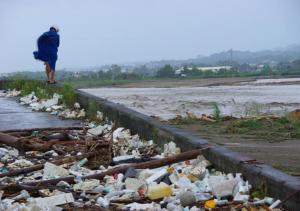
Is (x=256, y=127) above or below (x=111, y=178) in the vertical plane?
below

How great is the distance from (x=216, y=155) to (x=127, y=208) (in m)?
1.26

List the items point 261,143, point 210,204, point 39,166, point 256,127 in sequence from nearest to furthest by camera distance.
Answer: point 210,204 < point 39,166 < point 261,143 < point 256,127

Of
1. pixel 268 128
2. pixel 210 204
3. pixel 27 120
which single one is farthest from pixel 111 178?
pixel 268 128

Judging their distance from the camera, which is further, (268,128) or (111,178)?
(268,128)

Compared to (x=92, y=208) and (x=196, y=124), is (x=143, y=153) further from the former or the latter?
(x=196, y=124)

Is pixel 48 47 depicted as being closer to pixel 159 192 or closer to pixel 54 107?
pixel 54 107

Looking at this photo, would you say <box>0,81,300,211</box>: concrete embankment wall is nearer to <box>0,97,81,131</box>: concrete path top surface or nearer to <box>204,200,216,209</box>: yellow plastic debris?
<box>204,200,216,209</box>: yellow plastic debris

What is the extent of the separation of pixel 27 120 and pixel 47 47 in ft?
17.3

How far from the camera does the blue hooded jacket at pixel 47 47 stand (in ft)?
50.2

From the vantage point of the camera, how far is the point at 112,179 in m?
5.41

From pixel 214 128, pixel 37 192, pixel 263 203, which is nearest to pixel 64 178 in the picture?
pixel 37 192

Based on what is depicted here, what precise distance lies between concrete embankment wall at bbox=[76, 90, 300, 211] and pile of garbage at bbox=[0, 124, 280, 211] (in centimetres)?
9

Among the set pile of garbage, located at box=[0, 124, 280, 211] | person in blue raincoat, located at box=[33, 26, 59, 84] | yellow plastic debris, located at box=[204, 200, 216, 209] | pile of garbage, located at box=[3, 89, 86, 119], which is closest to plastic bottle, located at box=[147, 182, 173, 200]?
pile of garbage, located at box=[0, 124, 280, 211]

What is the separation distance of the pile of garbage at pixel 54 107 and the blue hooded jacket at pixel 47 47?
1051mm
